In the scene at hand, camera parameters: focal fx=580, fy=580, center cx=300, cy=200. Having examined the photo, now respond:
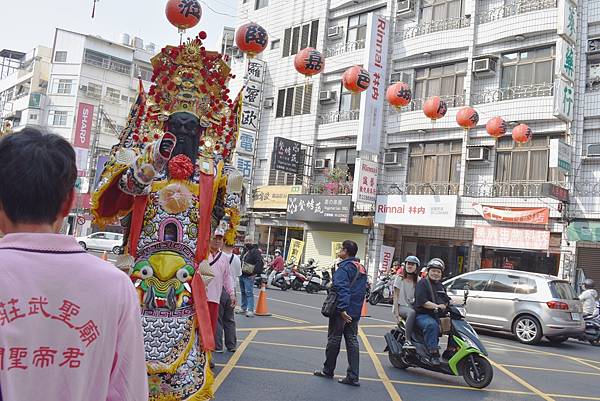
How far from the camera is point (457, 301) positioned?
12.9 meters

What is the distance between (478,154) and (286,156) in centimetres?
787

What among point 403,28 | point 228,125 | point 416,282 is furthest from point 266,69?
point 228,125

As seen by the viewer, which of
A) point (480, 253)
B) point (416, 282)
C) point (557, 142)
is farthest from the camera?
point (480, 253)

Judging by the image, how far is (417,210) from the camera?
1989 centimetres

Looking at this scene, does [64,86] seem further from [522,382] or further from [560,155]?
[522,382]

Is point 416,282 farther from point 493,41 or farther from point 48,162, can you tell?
point 493,41

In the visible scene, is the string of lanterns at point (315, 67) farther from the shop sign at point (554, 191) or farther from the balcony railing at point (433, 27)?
the balcony railing at point (433, 27)

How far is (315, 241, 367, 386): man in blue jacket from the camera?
260 inches

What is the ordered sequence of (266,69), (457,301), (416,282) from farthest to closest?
(266,69)
(457,301)
(416,282)

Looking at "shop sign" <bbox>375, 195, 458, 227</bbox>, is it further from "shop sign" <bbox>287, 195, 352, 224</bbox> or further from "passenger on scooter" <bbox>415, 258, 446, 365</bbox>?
"passenger on scooter" <bbox>415, 258, 446, 365</bbox>

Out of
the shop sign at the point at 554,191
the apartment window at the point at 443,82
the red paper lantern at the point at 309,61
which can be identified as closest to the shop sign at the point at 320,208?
the apartment window at the point at 443,82

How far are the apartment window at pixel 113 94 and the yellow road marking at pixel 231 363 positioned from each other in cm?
4102

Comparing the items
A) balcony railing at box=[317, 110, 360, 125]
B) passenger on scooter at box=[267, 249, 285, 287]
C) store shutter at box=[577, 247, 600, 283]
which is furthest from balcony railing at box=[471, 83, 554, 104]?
passenger on scooter at box=[267, 249, 285, 287]

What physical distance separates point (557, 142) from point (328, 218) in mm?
8738
